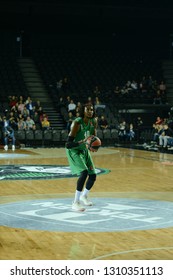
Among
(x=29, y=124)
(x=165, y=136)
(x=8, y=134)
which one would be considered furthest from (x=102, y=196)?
(x=29, y=124)

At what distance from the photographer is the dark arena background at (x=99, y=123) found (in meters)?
8.06

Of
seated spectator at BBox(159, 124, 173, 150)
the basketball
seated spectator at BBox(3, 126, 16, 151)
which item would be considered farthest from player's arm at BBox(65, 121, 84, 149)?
seated spectator at BBox(159, 124, 173, 150)

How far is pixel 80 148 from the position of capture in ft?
33.1

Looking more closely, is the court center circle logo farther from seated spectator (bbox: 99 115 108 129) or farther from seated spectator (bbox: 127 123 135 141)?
seated spectator (bbox: 127 123 135 141)

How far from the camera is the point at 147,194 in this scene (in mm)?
12078

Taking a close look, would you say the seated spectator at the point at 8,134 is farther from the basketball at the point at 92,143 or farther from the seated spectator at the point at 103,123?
the basketball at the point at 92,143

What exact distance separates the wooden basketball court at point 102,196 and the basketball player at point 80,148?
1.56 meters

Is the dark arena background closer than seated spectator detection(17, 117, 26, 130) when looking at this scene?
Yes

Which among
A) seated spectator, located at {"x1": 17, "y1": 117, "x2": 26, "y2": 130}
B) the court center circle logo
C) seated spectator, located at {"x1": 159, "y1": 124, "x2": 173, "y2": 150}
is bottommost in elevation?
the court center circle logo

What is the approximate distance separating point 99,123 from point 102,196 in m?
18.0

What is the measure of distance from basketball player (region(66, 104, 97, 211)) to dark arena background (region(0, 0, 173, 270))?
522 mm

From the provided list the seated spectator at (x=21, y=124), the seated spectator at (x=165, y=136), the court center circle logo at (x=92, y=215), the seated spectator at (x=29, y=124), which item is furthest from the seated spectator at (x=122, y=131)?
the court center circle logo at (x=92, y=215)

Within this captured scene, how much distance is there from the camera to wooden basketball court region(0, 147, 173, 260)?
7.00 m
